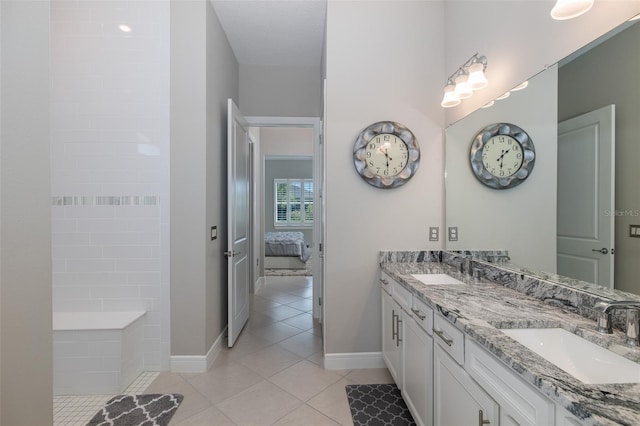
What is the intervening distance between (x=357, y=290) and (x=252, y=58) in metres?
2.85

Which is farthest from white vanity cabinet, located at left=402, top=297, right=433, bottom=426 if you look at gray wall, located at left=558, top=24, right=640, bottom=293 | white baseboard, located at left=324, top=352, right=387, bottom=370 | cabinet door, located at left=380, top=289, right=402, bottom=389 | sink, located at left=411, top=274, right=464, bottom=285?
gray wall, located at left=558, top=24, right=640, bottom=293

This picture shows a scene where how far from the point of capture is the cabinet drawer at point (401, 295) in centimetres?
176

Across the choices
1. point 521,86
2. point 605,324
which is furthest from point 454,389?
point 521,86

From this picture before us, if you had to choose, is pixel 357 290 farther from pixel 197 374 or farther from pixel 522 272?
pixel 197 374

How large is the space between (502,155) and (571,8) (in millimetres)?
803

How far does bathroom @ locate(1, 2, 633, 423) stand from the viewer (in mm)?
2340

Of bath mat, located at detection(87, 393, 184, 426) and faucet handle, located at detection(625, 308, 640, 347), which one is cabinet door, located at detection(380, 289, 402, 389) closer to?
faucet handle, located at detection(625, 308, 640, 347)

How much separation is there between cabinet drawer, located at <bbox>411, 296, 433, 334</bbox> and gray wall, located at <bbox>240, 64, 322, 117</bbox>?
2588 mm

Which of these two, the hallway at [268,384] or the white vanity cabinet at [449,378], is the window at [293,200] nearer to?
the hallway at [268,384]

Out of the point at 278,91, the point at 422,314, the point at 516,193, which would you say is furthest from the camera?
the point at 278,91

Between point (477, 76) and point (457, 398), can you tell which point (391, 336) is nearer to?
point (457, 398)

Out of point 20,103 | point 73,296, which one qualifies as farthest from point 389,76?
point 73,296

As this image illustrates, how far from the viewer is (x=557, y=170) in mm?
1365

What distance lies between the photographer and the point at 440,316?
1350 mm
